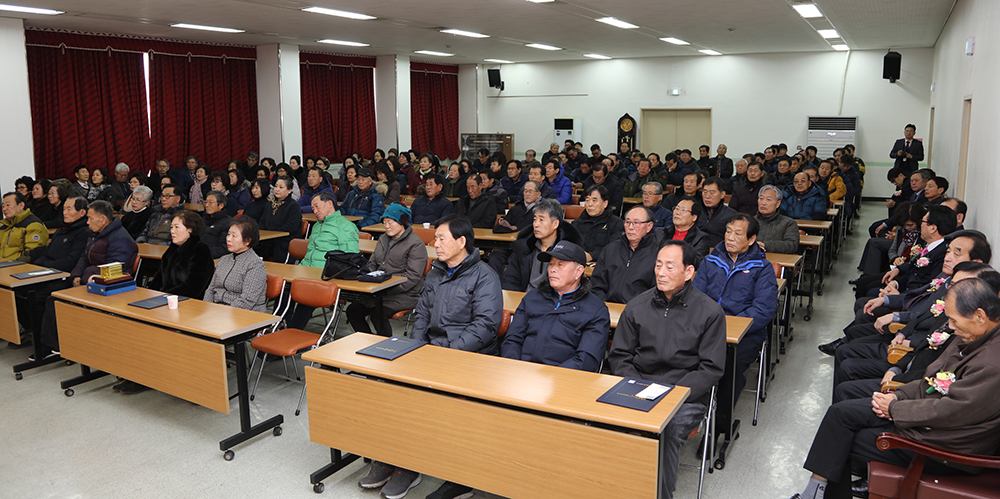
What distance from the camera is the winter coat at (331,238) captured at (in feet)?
18.9

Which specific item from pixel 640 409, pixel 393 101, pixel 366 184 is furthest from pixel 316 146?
pixel 640 409

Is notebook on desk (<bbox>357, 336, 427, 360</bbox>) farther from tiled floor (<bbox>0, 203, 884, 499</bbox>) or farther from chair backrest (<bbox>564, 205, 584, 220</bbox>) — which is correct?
chair backrest (<bbox>564, 205, 584, 220</bbox>)

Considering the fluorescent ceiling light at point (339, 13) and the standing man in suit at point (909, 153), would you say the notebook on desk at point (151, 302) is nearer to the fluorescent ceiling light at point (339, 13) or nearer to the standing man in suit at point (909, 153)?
the fluorescent ceiling light at point (339, 13)

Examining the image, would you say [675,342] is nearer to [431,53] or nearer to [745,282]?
[745,282]

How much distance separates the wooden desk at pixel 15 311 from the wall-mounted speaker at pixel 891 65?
13.9 metres

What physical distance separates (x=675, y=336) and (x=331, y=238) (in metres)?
3.45

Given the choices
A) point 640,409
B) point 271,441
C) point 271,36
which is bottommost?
point 271,441

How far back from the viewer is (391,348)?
3451 mm

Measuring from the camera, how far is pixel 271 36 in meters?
11.2

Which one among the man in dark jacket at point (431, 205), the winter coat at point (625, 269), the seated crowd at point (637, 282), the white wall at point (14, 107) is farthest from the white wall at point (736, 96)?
the winter coat at point (625, 269)

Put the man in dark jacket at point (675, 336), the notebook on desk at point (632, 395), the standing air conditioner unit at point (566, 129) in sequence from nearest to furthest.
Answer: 1. the notebook on desk at point (632, 395)
2. the man in dark jacket at point (675, 336)
3. the standing air conditioner unit at point (566, 129)

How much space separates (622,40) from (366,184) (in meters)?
6.21

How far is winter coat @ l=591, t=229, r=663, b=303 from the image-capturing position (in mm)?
4492

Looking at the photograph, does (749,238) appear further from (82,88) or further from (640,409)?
(82,88)
